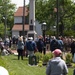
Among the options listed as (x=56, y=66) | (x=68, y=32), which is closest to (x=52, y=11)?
(x=68, y=32)

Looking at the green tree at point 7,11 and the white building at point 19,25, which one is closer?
the green tree at point 7,11

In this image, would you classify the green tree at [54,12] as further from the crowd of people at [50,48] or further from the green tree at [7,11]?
the green tree at [7,11]

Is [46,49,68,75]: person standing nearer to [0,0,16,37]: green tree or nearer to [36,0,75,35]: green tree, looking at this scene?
[36,0,75,35]: green tree

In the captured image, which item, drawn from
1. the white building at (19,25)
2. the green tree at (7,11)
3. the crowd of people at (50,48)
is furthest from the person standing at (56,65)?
the white building at (19,25)

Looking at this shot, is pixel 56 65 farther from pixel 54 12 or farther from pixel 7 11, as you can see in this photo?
pixel 7 11

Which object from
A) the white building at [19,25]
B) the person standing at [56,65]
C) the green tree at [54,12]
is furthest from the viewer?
the white building at [19,25]

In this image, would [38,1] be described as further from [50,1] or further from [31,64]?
[31,64]

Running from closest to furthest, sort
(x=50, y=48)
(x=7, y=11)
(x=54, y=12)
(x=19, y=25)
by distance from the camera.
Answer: (x=50, y=48) → (x=54, y=12) → (x=19, y=25) → (x=7, y=11)

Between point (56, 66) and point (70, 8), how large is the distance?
47605mm

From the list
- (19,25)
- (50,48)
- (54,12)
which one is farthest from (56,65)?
(19,25)

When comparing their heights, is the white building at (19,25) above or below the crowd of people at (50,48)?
below

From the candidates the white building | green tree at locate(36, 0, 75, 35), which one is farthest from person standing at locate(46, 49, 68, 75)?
the white building

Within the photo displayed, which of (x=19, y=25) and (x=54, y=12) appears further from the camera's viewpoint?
(x=19, y=25)

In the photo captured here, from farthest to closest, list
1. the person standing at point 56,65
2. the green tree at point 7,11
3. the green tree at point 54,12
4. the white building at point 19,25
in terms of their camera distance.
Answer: the white building at point 19,25 → the green tree at point 7,11 → the green tree at point 54,12 → the person standing at point 56,65
